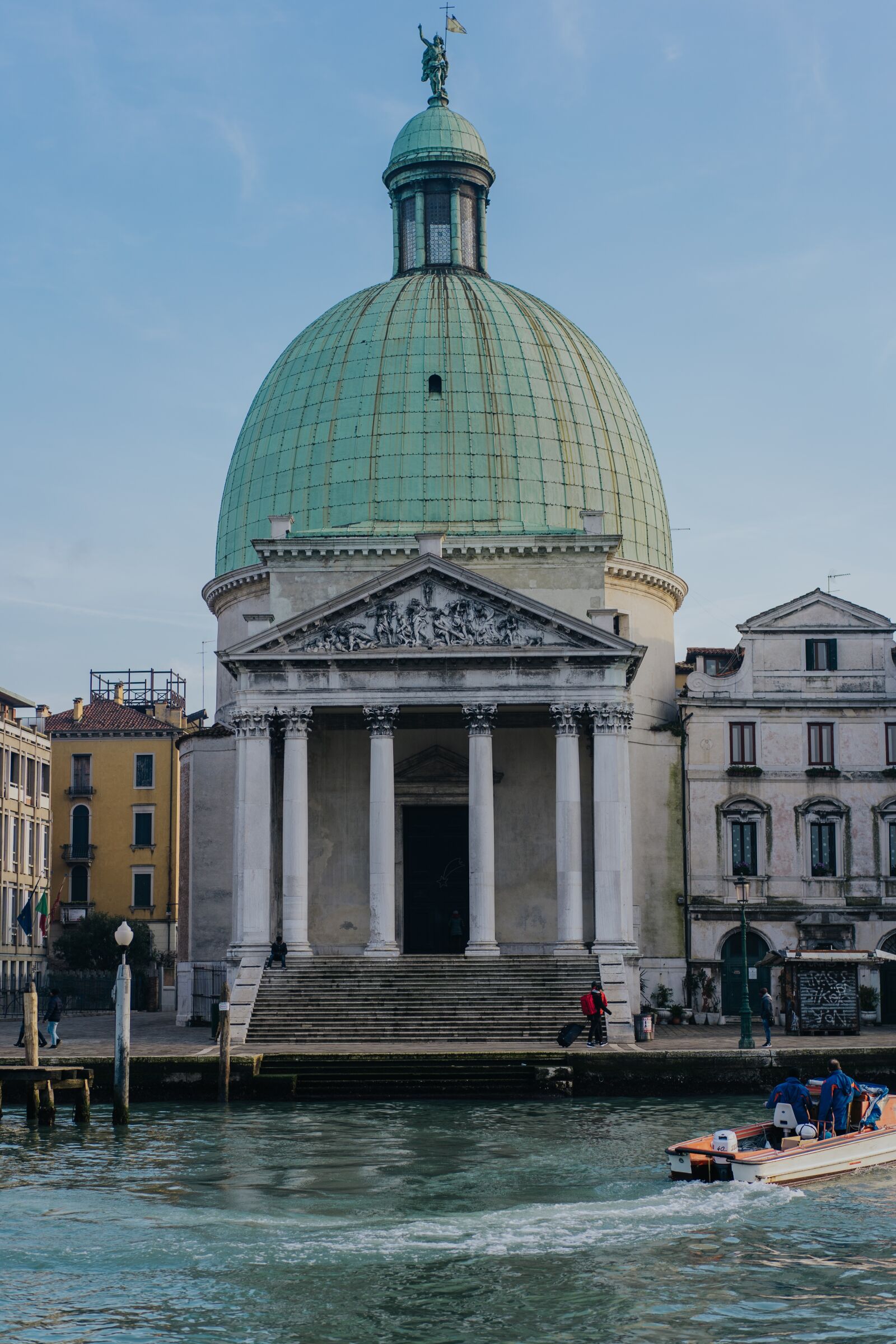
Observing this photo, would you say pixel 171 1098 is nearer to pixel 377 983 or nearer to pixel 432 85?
pixel 377 983

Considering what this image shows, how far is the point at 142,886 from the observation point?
7881 centimetres

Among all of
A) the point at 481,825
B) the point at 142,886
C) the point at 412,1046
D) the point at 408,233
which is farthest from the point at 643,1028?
the point at 142,886

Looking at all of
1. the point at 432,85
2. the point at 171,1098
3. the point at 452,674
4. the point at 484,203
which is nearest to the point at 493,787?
the point at 452,674

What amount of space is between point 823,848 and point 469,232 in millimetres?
22470

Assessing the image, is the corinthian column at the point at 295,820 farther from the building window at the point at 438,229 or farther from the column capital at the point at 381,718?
the building window at the point at 438,229

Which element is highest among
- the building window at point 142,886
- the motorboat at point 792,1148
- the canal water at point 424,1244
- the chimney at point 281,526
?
the chimney at point 281,526

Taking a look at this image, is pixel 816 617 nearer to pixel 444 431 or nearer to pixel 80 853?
pixel 444 431

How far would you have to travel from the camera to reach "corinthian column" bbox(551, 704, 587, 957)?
40.8 metres

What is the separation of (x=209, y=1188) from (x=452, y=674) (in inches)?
800

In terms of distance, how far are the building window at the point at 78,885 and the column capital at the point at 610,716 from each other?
43.4 meters

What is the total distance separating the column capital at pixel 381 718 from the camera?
41312 millimetres

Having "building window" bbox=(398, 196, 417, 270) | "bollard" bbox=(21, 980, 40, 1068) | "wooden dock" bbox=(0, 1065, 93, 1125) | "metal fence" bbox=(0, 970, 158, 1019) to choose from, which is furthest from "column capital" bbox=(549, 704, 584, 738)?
"building window" bbox=(398, 196, 417, 270)

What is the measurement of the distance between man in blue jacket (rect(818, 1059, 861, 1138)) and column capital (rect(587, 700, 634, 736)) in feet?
54.5

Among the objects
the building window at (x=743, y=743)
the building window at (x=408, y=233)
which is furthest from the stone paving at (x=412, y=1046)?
the building window at (x=408, y=233)
